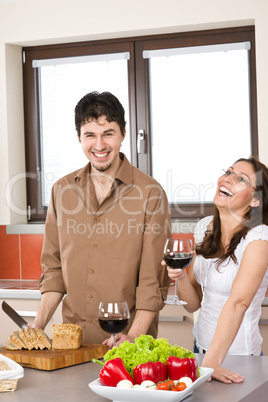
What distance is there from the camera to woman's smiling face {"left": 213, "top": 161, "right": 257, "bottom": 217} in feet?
7.37

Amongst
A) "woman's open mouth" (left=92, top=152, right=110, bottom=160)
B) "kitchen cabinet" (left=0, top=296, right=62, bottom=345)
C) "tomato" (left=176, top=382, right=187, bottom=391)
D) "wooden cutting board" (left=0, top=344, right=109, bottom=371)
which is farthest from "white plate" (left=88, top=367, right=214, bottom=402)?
"kitchen cabinet" (left=0, top=296, right=62, bottom=345)

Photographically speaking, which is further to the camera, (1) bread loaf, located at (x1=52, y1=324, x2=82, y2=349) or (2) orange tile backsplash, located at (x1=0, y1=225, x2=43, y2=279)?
(2) orange tile backsplash, located at (x1=0, y1=225, x2=43, y2=279)

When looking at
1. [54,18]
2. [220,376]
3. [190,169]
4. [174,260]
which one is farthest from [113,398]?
[54,18]

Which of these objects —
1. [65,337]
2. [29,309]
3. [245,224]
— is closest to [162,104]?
[29,309]

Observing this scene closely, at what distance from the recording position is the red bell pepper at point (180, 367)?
4.91 feet

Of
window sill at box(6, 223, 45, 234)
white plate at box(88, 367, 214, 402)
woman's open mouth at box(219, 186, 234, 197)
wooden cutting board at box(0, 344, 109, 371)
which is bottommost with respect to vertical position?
wooden cutting board at box(0, 344, 109, 371)

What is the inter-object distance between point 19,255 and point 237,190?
2448 millimetres

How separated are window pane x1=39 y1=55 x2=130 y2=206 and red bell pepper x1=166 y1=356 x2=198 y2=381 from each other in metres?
2.76

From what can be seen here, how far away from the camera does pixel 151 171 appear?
4.14 meters

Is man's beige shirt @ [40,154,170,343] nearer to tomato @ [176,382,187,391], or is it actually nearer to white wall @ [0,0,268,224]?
tomato @ [176,382,187,391]

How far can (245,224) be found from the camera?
2254 millimetres

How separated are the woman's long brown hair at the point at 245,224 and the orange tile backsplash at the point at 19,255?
2.14 meters

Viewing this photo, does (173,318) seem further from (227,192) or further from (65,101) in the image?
(65,101)

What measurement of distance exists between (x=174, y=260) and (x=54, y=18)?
2542 millimetres
